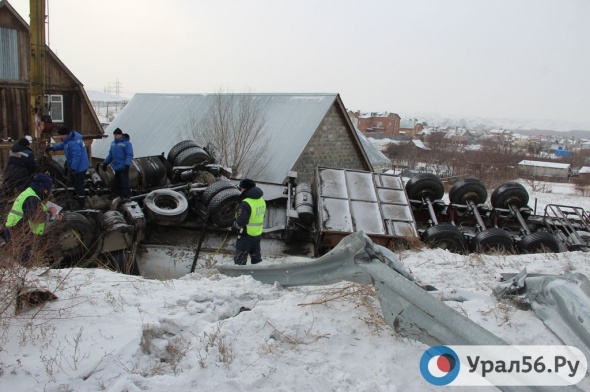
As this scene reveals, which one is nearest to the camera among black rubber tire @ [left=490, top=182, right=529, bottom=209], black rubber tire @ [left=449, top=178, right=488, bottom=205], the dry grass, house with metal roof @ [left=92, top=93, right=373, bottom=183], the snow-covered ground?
the snow-covered ground

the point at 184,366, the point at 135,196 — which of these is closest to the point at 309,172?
the point at 135,196

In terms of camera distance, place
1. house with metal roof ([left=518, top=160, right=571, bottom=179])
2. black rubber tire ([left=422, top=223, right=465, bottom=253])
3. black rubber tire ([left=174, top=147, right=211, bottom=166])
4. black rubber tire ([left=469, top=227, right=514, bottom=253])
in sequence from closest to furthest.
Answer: black rubber tire ([left=469, top=227, right=514, bottom=253]) → black rubber tire ([left=422, top=223, right=465, bottom=253]) → black rubber tire ([left=174, top=147, right=211, bottom=166]) → house with metal roof ([left=518, top=160, right=571, bottom=179])

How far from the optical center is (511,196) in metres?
10.9

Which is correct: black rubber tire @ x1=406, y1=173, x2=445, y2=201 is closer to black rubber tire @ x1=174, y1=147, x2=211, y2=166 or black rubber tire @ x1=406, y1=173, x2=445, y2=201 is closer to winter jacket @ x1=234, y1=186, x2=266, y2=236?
black rubber tire @ x1=174, y1=147, x2=211, y2=166

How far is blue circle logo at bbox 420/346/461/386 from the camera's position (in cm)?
296

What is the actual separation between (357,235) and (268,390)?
1.63 m

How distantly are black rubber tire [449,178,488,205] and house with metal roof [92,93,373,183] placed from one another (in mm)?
8587

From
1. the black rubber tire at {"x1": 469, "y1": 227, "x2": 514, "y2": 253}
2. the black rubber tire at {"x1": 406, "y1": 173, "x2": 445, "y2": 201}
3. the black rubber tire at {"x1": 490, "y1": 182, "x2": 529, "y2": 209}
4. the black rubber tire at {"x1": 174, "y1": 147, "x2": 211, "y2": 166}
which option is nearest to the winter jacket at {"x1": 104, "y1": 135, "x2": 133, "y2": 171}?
the black rubber tire at {"x1": 174, "y1": 147, "x2": 211, "y2": 166}

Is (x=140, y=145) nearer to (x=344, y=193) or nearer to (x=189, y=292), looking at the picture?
(x=344, y=193)

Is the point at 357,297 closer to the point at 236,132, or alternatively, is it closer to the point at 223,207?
the point at 223,207

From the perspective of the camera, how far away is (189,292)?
4.20 metres

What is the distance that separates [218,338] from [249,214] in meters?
3.09

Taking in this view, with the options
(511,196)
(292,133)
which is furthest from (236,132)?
(511,196)

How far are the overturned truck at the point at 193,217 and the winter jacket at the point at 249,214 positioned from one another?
1.52m
